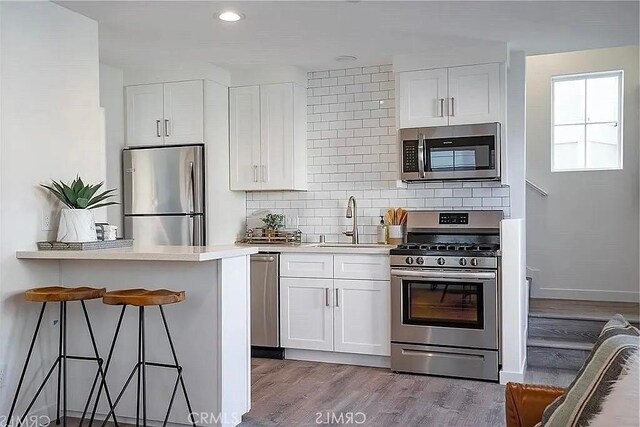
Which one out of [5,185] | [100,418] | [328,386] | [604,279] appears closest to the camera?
[5,185]

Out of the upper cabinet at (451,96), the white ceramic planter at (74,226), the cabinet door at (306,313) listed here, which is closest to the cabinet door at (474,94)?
the upper cabinet at (451,96)

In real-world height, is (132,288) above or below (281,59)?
below

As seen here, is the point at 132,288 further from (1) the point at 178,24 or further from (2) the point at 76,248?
(1) the point at 178,24

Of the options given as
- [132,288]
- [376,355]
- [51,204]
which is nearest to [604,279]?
[376,355]

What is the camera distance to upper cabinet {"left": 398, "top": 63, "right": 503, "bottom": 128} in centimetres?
433

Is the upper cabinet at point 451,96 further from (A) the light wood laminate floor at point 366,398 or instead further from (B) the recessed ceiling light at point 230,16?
(A) the light wood laminate floor at point 366,398

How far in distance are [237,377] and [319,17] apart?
2257 mm

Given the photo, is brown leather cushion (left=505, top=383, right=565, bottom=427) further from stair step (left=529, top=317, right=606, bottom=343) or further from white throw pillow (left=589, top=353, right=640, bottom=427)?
stair step (left=529, top=317, right=606, bottom=343)

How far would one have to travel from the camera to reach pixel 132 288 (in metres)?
3.25

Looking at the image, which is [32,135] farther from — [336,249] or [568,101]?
[568,101]

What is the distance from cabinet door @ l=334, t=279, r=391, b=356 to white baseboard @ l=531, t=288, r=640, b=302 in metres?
2.35

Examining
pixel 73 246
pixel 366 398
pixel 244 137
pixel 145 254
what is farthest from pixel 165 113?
pixel 366 398

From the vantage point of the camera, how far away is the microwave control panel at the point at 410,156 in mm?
4523

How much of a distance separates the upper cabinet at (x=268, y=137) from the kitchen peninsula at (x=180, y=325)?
1.86 meters
